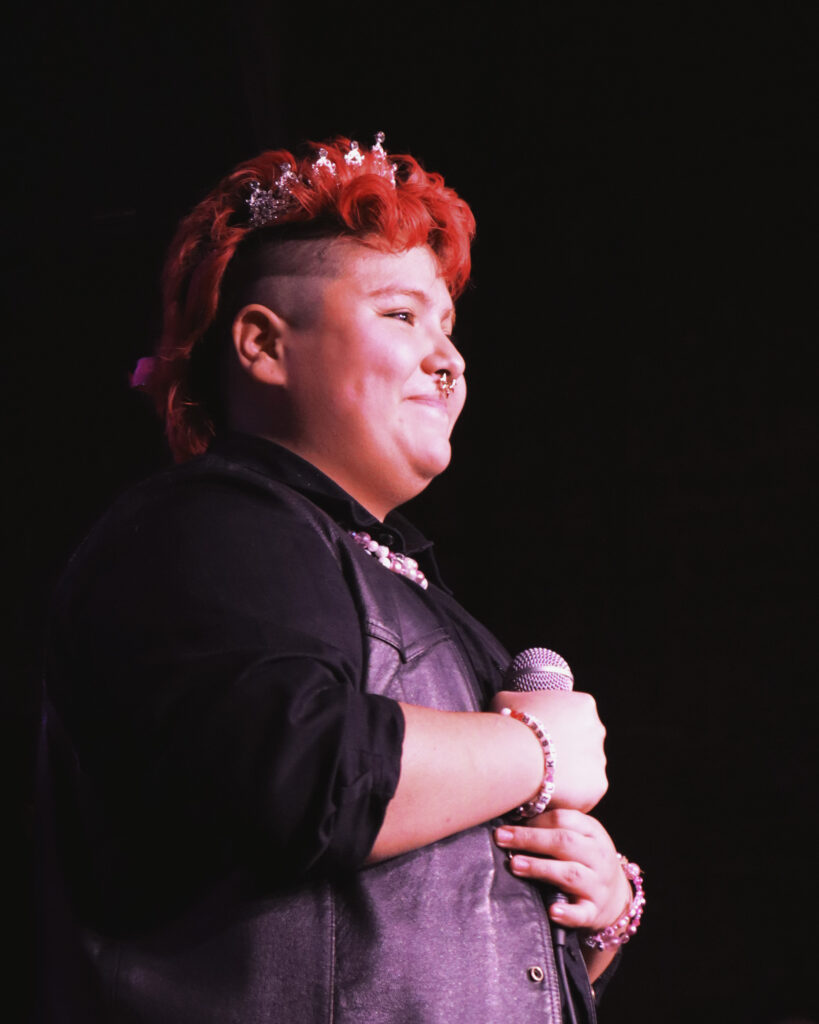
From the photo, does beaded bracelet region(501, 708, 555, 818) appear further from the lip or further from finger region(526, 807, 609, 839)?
the lip

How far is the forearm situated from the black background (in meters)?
1.05

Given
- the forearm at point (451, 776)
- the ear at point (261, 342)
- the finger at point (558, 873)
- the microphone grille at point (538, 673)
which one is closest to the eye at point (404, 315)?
the ear at point (261, 342)

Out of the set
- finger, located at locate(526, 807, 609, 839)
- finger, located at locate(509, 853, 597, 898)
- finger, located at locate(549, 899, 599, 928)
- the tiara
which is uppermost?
the tiara

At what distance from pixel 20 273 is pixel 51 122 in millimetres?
305

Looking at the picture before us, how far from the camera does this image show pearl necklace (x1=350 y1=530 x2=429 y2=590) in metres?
1.15

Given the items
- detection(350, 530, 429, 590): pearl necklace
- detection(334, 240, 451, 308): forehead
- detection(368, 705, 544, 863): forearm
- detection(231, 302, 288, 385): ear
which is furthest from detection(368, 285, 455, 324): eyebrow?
detection(368, 705, 544, 863): forearm

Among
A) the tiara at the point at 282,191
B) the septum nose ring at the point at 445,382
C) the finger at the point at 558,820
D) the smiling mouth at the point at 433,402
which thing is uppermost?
the tiara at the point at 282,191

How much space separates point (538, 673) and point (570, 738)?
Answer: 141mm

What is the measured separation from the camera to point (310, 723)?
0.69m

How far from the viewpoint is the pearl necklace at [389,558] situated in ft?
3.79

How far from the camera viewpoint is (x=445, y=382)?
4.19ft

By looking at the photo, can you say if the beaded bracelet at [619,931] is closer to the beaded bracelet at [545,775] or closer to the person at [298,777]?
the person at [298,777]

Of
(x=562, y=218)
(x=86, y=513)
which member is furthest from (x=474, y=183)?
(x=86, y=513)

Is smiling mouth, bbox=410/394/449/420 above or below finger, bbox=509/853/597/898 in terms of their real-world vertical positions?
above
